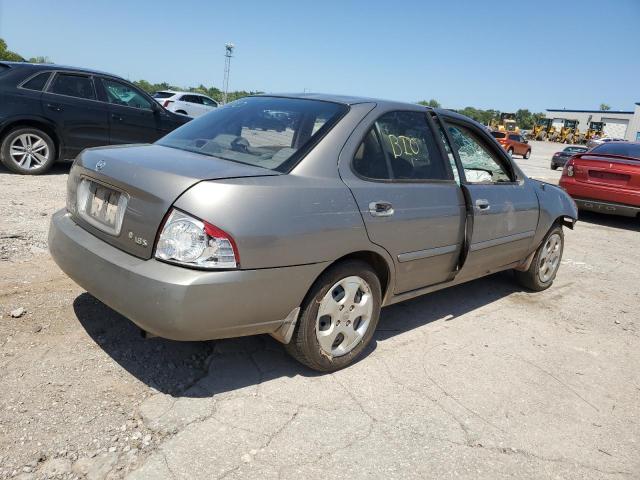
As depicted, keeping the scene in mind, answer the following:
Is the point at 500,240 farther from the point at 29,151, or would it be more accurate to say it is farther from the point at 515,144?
the point at 515,144

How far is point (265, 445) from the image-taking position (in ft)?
7.99

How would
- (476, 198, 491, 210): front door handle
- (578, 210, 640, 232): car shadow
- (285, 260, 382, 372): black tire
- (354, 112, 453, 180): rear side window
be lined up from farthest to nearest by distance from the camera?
(578, 210, 640, 232): car shadow → (476, 198, 491, 210): front door handle → (354, 112, 453, 180): rear side window → (285, 260, 382, 372): black tire

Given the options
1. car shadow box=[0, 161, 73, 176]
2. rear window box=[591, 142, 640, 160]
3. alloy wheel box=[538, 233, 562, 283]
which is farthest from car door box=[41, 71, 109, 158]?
rear window box=[591, 142, 640, 160]

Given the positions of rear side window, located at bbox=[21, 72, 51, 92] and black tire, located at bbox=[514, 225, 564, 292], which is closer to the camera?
black tire, located at bbox=[514, 225, 564, 292]

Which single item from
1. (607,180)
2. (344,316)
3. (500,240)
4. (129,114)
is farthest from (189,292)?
(607,180)

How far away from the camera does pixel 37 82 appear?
24.9 feet

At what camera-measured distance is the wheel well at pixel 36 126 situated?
7395 mm

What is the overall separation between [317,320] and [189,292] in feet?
2.69

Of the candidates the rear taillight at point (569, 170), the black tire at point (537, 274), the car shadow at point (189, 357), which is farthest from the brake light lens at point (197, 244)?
the rear taillight at point (569, 170)

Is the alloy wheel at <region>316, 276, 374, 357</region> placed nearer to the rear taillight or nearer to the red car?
the red car

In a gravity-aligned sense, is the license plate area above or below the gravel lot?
above

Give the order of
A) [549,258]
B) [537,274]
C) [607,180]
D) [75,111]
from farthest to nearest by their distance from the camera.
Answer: [607,180]
[75,111]
[549,258]
[537,274]

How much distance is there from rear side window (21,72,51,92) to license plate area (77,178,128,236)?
551 centimetres

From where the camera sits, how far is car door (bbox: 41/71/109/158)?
7.73 meters
